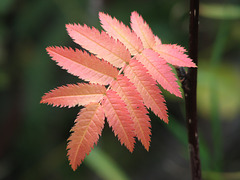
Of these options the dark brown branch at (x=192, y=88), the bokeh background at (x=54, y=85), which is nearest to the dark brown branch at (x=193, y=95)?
the dark brown branch at (x=192, y=88)

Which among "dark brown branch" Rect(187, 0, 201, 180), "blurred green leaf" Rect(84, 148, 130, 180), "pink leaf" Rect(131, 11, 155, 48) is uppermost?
→ "pink leaf" Rect(131, 11, 155, 48)

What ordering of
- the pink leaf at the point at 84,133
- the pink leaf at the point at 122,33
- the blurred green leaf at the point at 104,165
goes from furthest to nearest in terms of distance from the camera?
the blurred green leaf at the point at 104,165
the pink leaf at the point at 122,33
the pink leaf at the point at 84,133

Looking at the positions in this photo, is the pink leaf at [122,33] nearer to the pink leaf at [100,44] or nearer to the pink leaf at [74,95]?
the pink leaf at [100,44]

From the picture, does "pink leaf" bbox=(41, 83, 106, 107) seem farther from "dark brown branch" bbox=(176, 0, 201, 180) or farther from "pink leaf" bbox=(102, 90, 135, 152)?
"dark brown branch" bbox=(176, 0, 201, 180)

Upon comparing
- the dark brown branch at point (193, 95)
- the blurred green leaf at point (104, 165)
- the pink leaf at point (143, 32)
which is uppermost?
the pink leaf at point (143, 32)

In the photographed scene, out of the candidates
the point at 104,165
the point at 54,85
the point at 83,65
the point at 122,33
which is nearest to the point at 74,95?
the point at 83,65

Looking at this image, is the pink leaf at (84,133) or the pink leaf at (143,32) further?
the pink leaf at (143,32)

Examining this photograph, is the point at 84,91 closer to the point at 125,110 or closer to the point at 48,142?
the point at 125,110

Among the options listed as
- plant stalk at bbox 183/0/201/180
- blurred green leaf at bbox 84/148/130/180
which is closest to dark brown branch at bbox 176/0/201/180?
plant stalk at bbox 183/0/201/180
